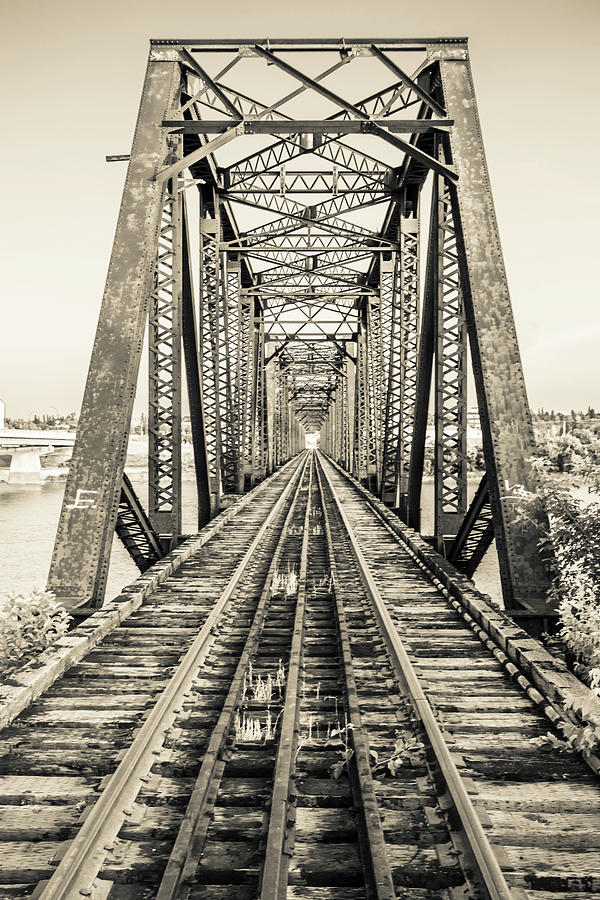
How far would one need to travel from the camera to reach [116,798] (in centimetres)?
338

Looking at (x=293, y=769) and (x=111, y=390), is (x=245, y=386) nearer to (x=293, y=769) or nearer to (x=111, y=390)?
(x=111, y=390)

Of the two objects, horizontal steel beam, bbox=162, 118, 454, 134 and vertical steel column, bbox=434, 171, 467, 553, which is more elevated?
horizontal steel beam, bbox=162, 118, 454, 134

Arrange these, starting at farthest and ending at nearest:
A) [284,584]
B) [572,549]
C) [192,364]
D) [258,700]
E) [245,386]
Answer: [245,386] < [192,364] < [284,584] < [572,549] < [258,700]

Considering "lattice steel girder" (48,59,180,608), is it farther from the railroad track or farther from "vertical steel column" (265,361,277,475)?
"vertical steel column" (265,361,277,475)

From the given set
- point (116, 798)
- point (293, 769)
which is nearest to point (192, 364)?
point (293, 769)

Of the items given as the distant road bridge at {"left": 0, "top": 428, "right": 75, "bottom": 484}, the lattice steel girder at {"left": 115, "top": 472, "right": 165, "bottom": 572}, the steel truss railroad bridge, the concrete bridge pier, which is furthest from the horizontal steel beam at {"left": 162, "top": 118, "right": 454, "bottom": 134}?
the concrete bridge pier

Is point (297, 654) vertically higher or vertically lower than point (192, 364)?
lower

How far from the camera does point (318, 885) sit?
9.45 feet

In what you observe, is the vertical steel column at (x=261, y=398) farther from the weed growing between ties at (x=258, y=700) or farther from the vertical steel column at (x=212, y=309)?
the weed growing between ties at (x=258, y=700)

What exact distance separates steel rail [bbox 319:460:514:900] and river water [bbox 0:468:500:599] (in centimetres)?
631

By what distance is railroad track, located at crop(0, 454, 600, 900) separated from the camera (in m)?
2.90

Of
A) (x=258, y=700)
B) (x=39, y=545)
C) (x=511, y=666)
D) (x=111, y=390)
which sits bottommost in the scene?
(x=39, y=545)

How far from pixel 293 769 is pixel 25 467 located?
2273 inches

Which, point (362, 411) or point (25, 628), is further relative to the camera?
point (362, 411)
